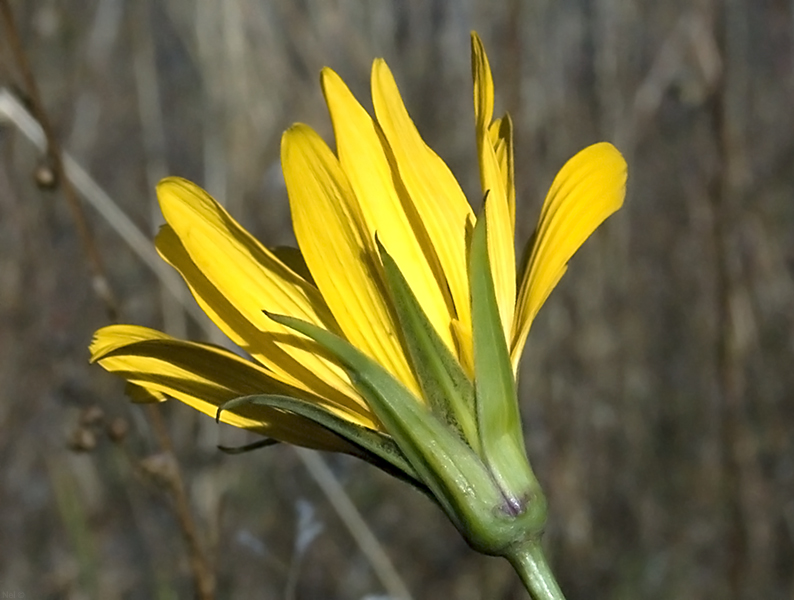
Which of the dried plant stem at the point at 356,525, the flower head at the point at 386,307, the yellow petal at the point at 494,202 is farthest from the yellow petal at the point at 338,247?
the dried plant stem at the point at 356,525

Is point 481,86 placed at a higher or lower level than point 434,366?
higher

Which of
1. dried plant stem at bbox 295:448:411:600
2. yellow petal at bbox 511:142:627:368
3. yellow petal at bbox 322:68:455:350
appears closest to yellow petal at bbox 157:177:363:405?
yellow petal at bbox 322:68:455:350

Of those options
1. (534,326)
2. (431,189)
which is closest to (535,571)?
(431,189)

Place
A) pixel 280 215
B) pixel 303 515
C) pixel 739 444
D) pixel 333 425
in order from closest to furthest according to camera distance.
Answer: pixel 333 425 < pixel 303 515 < pixel 739 444 < pixel 280 215

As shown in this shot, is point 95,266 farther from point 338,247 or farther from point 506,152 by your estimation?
point 506,152

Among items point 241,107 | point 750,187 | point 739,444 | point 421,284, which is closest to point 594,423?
point 739,444

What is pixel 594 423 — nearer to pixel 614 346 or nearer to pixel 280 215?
pixel 614 346

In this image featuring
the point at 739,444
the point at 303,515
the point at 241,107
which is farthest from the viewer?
the point at 241,107
